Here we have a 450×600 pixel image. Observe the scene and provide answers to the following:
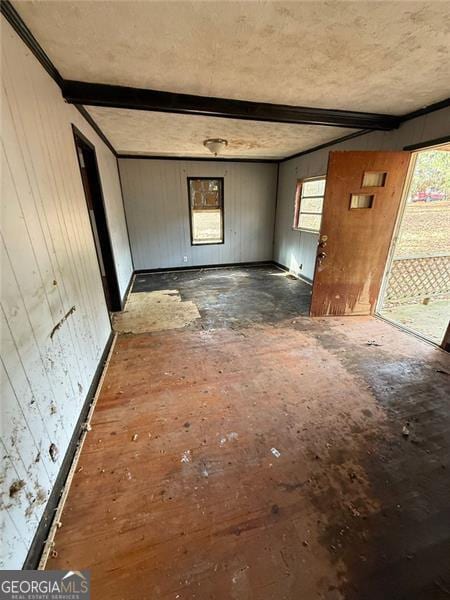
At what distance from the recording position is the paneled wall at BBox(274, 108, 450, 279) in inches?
103

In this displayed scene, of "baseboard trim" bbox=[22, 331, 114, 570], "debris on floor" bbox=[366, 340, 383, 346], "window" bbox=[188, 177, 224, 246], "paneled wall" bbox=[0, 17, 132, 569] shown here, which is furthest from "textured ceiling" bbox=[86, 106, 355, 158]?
"baseboard trim" bbox=[22, 331, 114, 570]

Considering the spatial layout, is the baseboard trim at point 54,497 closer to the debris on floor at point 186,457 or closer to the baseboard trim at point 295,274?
the debris on floor at point 186,457

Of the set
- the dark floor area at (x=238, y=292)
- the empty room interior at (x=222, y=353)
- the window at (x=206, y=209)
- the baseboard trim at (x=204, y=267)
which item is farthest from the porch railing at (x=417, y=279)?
the window at (x=206, y=209)

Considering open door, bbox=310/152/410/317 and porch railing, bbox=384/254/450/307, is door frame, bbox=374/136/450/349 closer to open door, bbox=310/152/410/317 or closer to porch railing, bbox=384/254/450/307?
open door, bbox=310/152/410/317

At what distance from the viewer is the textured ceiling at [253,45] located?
1.27 meters

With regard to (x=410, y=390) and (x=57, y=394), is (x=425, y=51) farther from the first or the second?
(x=57, y=394)

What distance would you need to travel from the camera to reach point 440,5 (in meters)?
1.25

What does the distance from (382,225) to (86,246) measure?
11.4 ft

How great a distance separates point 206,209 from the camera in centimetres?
568

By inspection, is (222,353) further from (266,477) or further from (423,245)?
(423,245)

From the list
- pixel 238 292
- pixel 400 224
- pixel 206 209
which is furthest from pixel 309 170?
pixel 238 292

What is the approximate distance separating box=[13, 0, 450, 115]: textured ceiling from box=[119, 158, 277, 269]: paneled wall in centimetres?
320


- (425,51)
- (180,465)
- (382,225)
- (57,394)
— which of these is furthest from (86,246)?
(382,225)

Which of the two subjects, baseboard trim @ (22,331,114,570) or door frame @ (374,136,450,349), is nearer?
baseboard trim @ (22,331,114,570)
